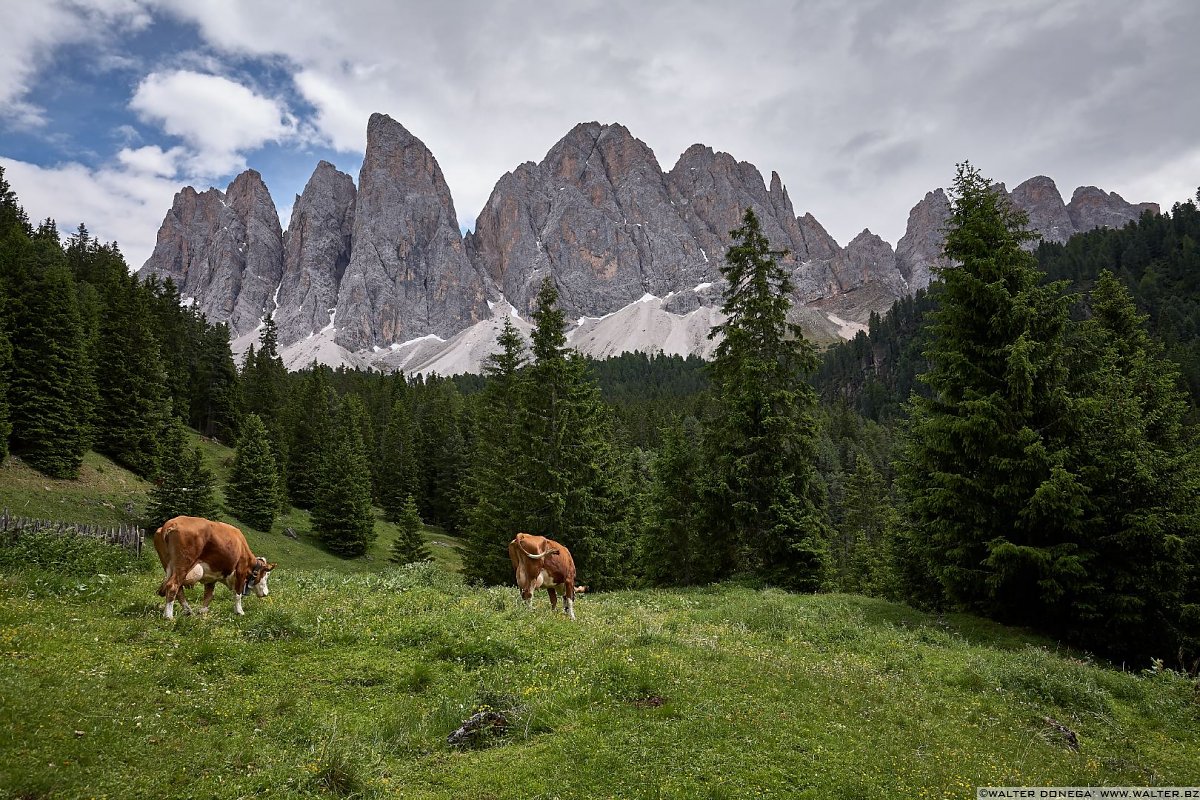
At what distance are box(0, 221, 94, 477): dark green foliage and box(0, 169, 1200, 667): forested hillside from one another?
177mm

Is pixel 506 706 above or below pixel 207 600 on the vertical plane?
below

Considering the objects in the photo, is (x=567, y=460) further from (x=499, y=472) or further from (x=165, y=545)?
(x=165, y=545)

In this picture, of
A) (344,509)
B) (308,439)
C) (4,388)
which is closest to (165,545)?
(4,388)

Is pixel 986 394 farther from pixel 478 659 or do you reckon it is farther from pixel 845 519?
pixel 845 519

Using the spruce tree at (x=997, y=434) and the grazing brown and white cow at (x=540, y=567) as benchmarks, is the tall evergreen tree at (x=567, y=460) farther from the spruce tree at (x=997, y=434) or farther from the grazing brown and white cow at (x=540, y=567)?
the spruce tree at (x=997, y=434)

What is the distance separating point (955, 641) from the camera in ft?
52.2

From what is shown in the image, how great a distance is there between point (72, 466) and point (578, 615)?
46.6 m

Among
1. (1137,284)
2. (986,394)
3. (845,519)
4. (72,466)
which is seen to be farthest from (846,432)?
(72,466)

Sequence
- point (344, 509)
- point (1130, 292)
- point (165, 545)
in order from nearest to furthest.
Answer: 1. point (165, 545)
2. point (344, 509)
3. point (1130, 292)

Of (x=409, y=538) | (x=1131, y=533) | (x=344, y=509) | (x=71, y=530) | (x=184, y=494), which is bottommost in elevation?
(x=409, y=538)

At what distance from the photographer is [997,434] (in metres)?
18.1

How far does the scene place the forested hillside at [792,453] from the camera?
17094mm

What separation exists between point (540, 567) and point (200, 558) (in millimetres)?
6842

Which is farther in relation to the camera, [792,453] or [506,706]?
[792,453]
